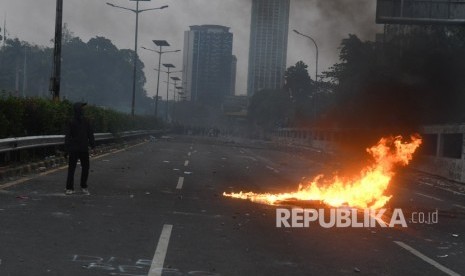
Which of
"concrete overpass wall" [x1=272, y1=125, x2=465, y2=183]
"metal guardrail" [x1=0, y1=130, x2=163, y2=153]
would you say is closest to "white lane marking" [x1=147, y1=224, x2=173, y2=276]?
"metal guardrail" [x1=0, y1=130, x2=163, y2=153]

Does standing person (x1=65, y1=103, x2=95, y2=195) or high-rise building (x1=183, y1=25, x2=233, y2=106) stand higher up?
high-rise building (x1=183, y1=25, x2=233, y2=106)

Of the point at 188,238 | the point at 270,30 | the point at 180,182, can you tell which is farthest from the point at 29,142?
the point at 270,30

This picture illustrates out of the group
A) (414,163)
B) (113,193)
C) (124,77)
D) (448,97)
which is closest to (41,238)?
(113,193)

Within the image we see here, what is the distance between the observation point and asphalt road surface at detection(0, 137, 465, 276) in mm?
5766

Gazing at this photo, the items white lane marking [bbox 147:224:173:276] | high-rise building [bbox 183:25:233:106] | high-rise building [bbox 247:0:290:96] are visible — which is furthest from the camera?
high-rise building [bbox 183:25:233:106]

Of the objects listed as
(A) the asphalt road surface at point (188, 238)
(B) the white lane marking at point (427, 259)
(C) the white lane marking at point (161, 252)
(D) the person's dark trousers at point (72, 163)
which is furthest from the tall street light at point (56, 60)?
(B) the white lane marking at point (427, 259)

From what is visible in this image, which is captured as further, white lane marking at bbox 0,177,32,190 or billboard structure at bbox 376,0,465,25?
billboard structure at bbox 376,0,465,25

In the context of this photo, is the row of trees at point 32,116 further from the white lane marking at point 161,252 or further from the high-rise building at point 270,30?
the white lane marking at point 161,252

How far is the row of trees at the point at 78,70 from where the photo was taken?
392 feet

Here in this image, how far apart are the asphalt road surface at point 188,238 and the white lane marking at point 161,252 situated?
0.04ft

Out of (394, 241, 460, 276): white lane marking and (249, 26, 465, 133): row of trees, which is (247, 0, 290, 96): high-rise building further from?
(394, 241, 460, 276): white lane marking

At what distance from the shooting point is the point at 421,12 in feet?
57.4

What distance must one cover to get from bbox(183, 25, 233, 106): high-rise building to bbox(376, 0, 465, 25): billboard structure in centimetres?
7268

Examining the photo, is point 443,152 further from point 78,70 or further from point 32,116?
point 78,70
